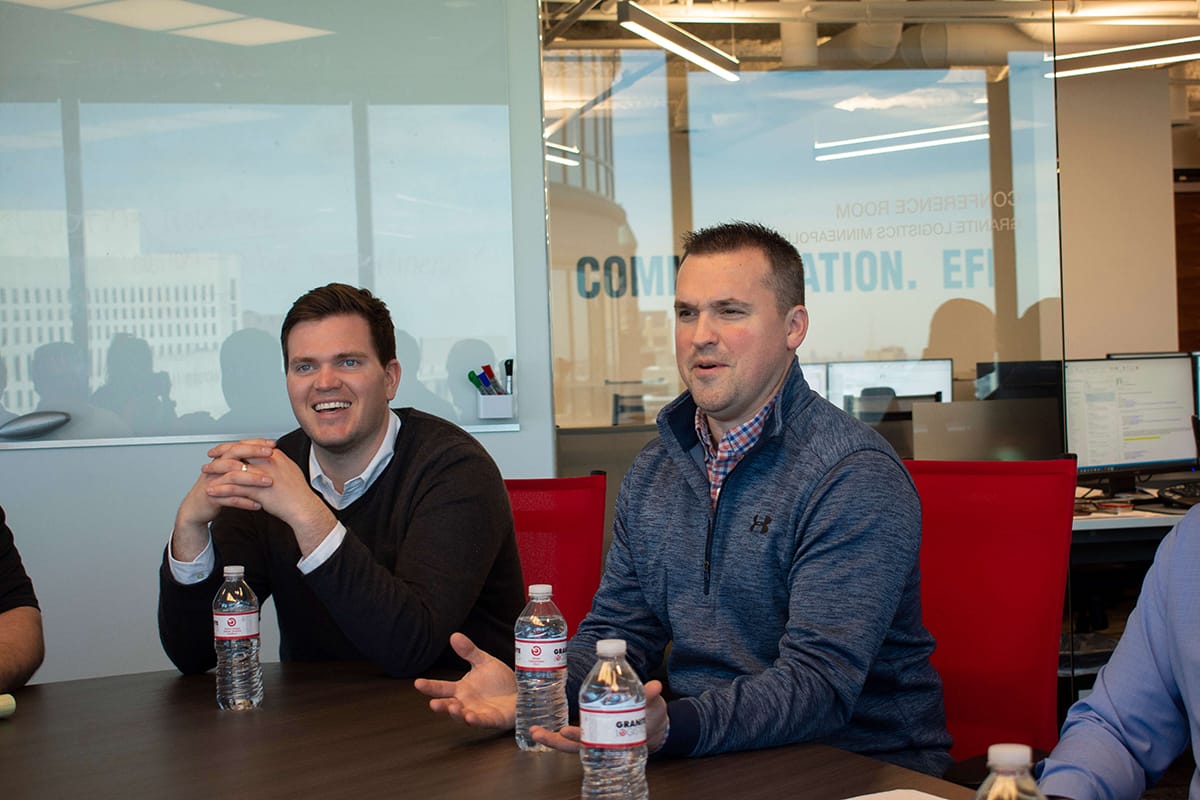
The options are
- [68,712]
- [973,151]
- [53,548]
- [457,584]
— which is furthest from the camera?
[973,151]

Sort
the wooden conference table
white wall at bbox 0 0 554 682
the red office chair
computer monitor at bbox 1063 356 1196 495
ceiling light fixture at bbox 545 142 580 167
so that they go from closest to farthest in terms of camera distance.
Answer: the wooden conference table, the red office chair, white wall at bbox 0 0 554 682, computer monitor at bbox 1063 356 1196 495, ceiling light fixture at bbox 545 142 580 167

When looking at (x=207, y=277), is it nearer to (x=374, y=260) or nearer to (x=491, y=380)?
(x=374, y=260)

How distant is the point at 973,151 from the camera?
548 cm

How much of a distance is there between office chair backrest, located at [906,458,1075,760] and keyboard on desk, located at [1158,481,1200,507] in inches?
96.6

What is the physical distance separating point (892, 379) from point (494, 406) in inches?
85.5

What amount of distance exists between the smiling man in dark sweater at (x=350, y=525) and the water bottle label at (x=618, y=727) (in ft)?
2.45

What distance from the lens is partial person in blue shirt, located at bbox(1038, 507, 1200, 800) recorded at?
4.27ft

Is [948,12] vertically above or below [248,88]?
above

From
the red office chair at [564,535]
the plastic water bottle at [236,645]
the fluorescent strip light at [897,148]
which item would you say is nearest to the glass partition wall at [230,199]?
the red office chair at [564,535]

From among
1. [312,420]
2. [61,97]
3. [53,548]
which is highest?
[61,97]

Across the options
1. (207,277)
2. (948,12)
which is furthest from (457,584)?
(948,12)

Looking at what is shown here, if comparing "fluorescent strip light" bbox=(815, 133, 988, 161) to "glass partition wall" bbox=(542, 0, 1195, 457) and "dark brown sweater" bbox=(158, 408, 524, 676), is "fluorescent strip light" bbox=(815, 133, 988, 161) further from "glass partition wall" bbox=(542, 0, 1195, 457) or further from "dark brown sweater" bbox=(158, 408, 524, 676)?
"dark brown sweater" bbox=(158, 408, 524, 676)

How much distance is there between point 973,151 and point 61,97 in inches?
157

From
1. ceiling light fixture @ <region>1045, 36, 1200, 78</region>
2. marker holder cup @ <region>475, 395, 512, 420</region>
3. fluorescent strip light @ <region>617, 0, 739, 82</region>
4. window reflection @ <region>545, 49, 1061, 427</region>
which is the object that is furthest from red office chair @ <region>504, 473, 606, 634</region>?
ceiling light fixture @ <region>1045, 36, 1200, 78</region>
